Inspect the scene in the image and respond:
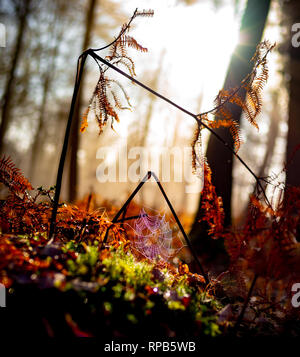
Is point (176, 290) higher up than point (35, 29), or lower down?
lower down

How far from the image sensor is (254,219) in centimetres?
171

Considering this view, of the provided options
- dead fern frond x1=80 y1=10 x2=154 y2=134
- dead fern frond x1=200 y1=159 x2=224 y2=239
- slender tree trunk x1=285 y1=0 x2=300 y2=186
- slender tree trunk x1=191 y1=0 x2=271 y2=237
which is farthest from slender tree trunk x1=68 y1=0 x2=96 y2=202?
dead fern frond x1=200 y1=159 x2=224 y2=239

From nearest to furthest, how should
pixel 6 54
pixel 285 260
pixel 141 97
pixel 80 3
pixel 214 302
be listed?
pixel 285 260 → pixel 214 302 → pixel 80 3 → pixel 6 54 → pixel 141 97

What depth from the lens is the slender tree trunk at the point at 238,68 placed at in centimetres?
399

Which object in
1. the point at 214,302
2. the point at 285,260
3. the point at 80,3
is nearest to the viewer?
the point at 285,260

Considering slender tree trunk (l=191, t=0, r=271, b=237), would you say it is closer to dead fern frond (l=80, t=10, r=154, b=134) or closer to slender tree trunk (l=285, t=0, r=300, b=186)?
slender tree trunk (l=285, t=0, r=300, b=186)

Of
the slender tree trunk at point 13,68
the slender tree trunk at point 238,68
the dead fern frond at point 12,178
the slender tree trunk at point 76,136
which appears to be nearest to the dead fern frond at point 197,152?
the dead fern frond at point 12,178

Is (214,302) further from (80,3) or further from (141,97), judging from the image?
(141,97)

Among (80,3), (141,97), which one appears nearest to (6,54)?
(80,3)

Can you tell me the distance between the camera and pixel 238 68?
4.03 meters

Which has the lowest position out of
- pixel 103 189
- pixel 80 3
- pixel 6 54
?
pixel 103 189

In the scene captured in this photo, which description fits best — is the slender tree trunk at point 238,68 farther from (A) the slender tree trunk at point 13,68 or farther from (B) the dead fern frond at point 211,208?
(A) the slender tree trunk at point 13,68
